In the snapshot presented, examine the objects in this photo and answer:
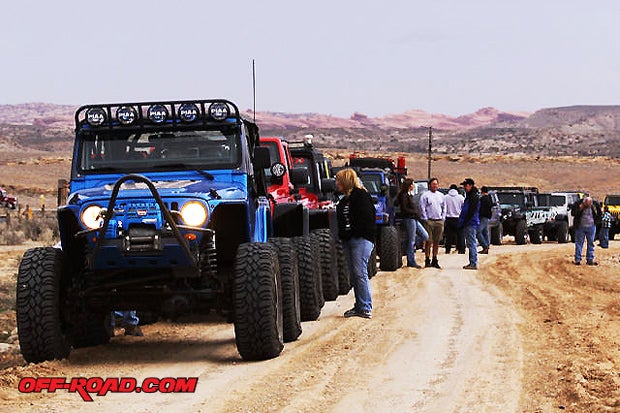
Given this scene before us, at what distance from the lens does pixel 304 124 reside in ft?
552

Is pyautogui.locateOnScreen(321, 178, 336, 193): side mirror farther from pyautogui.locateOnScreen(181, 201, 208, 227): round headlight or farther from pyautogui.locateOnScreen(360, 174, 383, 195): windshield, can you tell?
pyautogui.locateOnScreen(360, 174, 383, 195): windshield

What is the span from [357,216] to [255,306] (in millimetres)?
3641

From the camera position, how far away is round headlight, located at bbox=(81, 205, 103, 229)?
9.52 m

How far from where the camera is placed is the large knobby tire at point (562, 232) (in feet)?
113

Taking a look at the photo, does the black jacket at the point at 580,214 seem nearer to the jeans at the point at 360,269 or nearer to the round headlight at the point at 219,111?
the jeans at the point at 360,269

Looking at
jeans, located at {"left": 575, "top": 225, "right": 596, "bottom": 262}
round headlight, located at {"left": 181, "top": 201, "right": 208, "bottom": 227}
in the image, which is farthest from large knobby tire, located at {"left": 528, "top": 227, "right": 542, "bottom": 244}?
round headlight, located at {"left": 181, "top": 201, "right": 208, "bottom": 227}

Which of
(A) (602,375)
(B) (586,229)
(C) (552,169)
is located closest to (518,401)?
(A) (602,375)

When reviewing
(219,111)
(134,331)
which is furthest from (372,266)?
(219,111)

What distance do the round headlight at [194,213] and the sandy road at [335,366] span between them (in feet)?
3.85

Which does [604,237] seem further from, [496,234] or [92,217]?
[92,217]

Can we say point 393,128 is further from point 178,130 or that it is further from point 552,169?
point 178,130

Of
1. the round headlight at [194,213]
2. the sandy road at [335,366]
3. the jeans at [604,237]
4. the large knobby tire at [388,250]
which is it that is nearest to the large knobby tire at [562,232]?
the jeans at [604,237]

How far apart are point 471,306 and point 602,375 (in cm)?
532

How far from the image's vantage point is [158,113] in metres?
10.8
